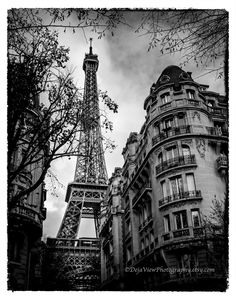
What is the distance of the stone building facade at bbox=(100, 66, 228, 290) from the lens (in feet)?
22.4

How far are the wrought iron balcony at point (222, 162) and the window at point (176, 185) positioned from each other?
1.13 meters

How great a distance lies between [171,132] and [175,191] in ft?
6.37

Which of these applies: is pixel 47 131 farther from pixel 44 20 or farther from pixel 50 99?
pixel 44 20

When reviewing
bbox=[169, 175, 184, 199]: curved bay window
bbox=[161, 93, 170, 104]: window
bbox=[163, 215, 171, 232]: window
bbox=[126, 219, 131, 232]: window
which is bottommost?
bbox=[163, 215, 171, 232]: window

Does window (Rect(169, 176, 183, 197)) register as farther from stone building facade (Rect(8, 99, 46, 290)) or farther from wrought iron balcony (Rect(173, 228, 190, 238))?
stone building facade (Rect(8, 99, 46, 290))

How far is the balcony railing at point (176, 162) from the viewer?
29.5 feet

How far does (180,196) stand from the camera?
850 cm

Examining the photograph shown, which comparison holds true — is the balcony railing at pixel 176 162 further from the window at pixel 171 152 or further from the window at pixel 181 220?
the window at pixel 181 220

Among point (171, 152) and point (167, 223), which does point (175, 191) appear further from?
point (171, 152)

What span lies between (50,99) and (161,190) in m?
3.98

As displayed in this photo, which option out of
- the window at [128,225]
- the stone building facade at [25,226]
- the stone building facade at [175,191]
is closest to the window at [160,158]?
the stone building facade at [175,191]

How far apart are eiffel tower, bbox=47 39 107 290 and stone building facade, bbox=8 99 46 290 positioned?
74 cm

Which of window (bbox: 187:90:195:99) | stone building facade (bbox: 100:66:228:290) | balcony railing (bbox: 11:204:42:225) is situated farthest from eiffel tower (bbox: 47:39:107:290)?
window (bbox: 187:90:195:99)

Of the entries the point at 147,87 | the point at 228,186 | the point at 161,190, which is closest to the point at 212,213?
the point at 228,186
